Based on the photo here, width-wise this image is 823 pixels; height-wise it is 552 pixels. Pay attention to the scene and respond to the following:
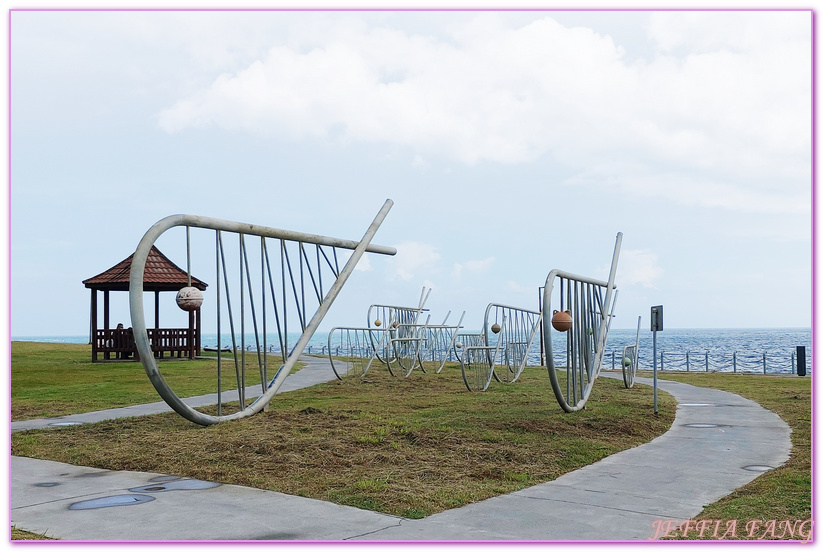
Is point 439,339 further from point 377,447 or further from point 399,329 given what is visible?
point 377,447

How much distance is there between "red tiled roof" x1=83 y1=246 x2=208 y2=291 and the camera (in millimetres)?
25016

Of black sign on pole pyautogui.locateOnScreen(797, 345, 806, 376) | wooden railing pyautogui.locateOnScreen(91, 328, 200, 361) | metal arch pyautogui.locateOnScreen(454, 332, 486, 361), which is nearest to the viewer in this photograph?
metal arch pyautogui.locateOnScreen(454, 332, 486, 361)

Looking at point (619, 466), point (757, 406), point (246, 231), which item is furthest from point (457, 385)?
point (619, 466)

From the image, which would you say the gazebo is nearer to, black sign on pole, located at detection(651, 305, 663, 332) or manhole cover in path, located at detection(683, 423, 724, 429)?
black sign on pole, located at detection(651, 305, 663, 332)

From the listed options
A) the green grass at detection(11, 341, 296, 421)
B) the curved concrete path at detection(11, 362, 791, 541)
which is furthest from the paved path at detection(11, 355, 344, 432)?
the curved concrete path at detection(11, 362, 791, 541)

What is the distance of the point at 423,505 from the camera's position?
18.7 ft

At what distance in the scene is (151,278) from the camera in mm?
25125

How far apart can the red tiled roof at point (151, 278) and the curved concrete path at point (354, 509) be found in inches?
696

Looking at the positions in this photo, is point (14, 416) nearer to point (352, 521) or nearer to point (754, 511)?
point (352, 521)

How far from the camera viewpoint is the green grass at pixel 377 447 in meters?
6.39

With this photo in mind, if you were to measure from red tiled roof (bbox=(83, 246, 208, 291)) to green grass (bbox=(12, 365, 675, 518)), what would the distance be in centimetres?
Answer: 1386

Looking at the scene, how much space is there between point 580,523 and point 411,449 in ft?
9.20

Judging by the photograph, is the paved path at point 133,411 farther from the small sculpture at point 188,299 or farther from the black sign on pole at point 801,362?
the black sign on pole at point 801,362

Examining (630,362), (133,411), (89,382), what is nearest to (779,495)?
(133,411)
